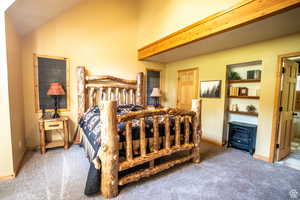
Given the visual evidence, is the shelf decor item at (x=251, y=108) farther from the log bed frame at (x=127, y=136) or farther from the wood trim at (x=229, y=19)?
the wood trim at (x=229, y=19)

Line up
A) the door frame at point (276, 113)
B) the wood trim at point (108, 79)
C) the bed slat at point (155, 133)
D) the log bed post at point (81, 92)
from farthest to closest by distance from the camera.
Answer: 1. the wood trim at point (108, 79)
2. the log bed post at point (81, 92)
3. the door frame at point (276, 113)
4. the bed slat at point (155, 133)

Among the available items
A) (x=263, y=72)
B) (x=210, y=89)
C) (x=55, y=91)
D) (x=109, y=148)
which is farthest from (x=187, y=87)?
(x=55, y=91)

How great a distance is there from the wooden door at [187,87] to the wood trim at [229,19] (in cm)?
130

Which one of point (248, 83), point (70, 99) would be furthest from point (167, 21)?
point (70, 99)

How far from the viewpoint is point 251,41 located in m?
2.78

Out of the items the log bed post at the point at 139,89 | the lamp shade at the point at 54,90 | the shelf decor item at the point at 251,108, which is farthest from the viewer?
the log bed post at the point at 139,89

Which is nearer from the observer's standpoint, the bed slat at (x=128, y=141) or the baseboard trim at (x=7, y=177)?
the bed slat at (x=128, y=141)

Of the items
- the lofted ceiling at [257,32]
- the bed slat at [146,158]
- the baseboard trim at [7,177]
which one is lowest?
the baseboard trim at [7,177]

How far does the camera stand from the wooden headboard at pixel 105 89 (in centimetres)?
333

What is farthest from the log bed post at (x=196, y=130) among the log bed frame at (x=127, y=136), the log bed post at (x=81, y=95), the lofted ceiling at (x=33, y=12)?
the lofted ceiling at (x=33, y=12)

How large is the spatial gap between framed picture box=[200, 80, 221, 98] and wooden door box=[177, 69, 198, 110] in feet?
0.70

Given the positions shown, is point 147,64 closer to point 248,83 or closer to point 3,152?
point 248,83

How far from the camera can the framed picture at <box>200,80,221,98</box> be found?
3.47m

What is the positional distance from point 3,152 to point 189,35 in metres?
3.57
